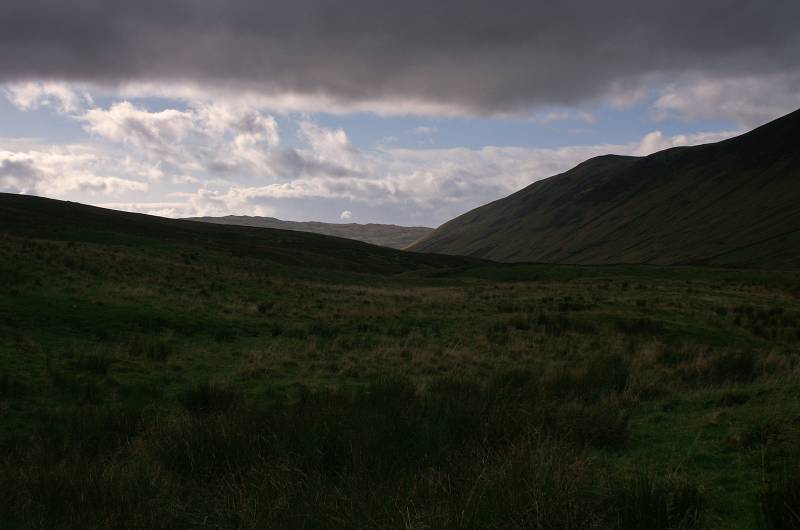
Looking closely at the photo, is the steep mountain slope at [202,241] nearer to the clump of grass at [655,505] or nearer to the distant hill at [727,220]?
the clump of grass at [655,505]

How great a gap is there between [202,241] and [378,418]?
247 feet

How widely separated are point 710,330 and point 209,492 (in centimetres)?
2300

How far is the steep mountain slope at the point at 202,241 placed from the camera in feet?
187

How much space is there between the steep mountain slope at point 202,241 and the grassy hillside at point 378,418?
3078 centimetres

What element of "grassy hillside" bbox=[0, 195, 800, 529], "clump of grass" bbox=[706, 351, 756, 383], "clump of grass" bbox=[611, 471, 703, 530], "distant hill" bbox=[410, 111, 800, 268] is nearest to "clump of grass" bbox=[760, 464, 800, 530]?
"grassy hillside" bbox=[0, 195, 800, 529]

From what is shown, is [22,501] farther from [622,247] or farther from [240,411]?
[622,247]

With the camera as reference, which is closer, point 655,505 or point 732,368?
point 655,505

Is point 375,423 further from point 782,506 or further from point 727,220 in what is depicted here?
point 727,220

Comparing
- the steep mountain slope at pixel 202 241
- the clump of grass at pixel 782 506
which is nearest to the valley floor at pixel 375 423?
the clump of grass at pixel 782 506

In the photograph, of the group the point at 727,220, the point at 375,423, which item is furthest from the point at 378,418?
the point at 727,220

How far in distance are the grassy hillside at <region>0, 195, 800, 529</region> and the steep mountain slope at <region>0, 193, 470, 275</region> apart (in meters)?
30.8

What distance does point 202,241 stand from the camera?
255 feet

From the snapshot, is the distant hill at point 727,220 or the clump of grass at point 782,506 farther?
the distant hill at point 727,220

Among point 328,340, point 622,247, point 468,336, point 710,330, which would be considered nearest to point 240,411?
point 328,340
